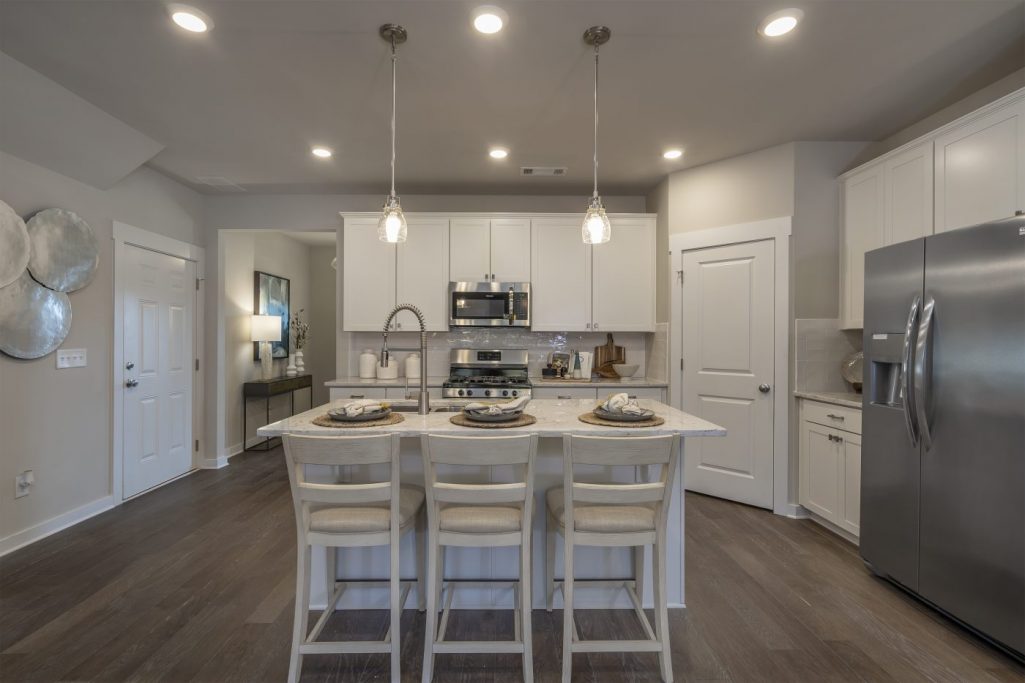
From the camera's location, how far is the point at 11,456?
2.75m

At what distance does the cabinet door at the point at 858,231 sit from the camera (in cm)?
297

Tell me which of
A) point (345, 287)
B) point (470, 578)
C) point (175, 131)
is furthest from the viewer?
point (345, 287)

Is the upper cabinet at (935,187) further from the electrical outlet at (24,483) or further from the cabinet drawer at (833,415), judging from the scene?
the electrical outlet at (24,483)

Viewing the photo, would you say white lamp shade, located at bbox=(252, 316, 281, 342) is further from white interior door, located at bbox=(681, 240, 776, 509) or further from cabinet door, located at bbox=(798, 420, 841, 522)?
cabinet door, located at bbox=(798, 420, 841, 522)

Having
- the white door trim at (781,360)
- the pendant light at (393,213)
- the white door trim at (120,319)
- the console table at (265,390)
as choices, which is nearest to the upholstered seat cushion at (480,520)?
the pendant light at (393,213)

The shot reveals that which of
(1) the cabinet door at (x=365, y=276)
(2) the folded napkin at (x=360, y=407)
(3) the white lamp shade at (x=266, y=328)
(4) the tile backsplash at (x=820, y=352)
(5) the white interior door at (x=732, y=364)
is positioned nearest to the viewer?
(2) the folded napkin at (x=360, y=407)

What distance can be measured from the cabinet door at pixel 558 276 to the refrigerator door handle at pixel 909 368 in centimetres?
236

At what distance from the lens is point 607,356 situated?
4434 millimetres

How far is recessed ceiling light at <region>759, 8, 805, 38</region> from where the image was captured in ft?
6.61

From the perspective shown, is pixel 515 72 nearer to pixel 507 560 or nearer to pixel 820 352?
pixel 507 560

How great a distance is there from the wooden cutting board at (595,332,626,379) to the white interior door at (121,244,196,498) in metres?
3.85

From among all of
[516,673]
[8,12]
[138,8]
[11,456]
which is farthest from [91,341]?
[516,673]

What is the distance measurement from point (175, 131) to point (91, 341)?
160 centimetres

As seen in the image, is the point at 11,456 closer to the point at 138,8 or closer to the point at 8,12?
the point at 8,12
